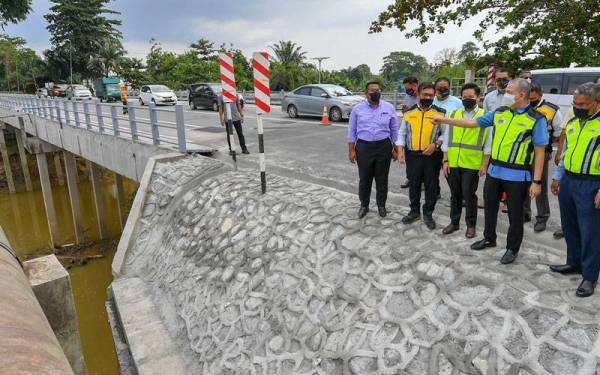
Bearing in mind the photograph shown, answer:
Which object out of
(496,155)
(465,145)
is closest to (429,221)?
(465,145)

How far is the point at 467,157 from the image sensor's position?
3.92m

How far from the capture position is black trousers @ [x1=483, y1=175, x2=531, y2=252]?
3.38 meters

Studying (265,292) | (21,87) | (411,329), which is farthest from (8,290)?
(21,87)

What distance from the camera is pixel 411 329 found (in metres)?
3.31

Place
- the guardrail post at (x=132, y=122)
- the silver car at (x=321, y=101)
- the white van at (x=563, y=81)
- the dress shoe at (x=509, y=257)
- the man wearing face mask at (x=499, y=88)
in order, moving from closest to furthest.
Result: the dress shoe at (x=509, y=257), the man wearing face mask at (x=499, y=88), the guardrail post at (x=132, y=122), the white van at (x=563, y=81), the silver car at (x=321, y=101)

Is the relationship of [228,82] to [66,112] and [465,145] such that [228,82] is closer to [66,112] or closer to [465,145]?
[465,145]

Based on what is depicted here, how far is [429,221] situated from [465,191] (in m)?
0.54

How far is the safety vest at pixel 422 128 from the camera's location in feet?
13.8

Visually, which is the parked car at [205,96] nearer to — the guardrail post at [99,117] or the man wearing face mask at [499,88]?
the guardrail post at [99,117]

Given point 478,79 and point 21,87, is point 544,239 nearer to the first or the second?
point 478,79

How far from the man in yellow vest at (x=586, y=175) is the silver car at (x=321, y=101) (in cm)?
1094

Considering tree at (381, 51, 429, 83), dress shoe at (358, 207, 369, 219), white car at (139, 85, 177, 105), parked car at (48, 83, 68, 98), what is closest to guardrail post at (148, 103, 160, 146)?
dress shoe at (358, 207, 369, 219)

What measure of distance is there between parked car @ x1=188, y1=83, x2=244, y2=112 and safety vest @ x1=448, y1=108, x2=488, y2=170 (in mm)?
18038

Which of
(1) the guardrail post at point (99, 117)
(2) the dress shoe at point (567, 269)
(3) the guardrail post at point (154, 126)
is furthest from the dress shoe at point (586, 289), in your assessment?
(1) the guardrail post at point (99, 117)
